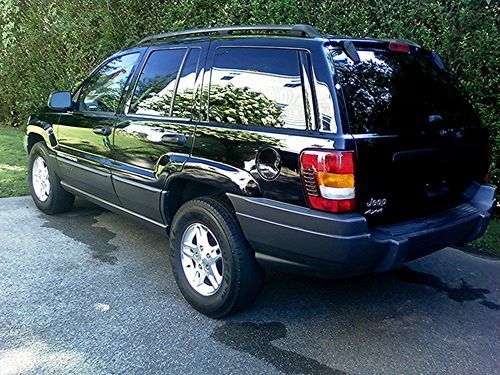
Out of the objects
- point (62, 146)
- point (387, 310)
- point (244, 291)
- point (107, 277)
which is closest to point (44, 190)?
point (62, 146)

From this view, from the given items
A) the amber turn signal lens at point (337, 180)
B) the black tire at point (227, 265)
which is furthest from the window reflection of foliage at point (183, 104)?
the amber turn signal lens at point (337, 180)

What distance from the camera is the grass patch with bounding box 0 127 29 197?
6176mm

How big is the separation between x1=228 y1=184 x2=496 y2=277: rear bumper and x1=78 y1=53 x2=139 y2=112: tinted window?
1848mm

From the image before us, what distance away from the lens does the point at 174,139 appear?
339 cm

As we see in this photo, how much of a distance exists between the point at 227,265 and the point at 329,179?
0.92 m

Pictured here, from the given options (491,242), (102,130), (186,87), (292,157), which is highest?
(186,87)

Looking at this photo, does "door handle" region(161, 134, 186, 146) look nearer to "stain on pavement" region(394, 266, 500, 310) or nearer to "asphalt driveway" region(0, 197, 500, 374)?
"asphalt driveway" region(0, 197, 500, 374)

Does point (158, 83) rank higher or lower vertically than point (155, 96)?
higher

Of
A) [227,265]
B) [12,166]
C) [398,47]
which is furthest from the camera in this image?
[12,166]

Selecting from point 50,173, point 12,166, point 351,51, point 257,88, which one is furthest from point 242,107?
point 12,166

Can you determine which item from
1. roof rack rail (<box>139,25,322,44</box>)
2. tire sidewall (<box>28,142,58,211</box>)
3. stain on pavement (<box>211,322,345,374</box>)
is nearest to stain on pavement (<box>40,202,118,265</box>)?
tire sidewall (<box>28,142,58,211</box>)

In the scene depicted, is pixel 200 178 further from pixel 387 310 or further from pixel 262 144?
pixel 387 310

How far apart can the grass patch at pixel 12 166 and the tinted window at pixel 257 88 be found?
396 cm

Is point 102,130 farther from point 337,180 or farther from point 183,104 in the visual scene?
point 337,180
